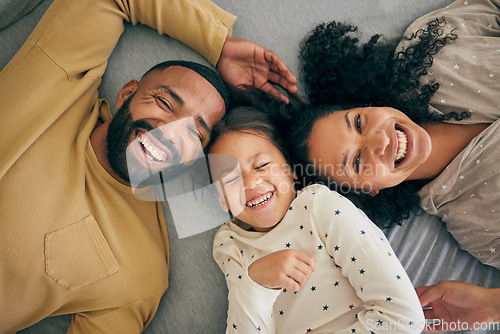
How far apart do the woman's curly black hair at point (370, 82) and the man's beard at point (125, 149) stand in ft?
1.28

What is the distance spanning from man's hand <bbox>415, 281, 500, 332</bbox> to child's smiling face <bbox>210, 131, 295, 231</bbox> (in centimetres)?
48

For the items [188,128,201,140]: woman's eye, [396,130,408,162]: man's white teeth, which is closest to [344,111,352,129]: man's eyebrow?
[396,130,408,162]: man's white teeth

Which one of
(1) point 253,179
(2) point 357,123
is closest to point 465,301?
(2) point 357,123

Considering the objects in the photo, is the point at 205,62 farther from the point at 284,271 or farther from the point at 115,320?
the point at 115,320

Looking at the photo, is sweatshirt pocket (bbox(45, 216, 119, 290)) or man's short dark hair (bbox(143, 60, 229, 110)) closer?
sweatshirt pocket (bbox(45, 216, 119, 290))

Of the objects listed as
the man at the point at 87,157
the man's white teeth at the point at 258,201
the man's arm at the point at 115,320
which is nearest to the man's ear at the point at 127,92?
the man at the point at 87,157

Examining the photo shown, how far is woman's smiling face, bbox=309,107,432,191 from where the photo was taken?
0.92m

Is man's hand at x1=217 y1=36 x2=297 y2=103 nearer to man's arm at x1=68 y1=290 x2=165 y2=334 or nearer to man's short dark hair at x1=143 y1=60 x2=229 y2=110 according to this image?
man's short dark hair at x1=143 y1=60 x2=229 y2=110

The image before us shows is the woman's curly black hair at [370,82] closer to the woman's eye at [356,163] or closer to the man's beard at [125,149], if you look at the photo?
the woman's eye at [356,163]

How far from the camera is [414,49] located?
107 centimetres

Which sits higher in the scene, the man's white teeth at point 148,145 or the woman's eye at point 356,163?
the woman's eye at point 356,163

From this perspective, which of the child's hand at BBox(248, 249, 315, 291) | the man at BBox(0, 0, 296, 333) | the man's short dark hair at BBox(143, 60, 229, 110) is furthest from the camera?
the man's short dark hair at BBox(143, 60, 229, 110)

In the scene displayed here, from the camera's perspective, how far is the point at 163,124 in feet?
2.99

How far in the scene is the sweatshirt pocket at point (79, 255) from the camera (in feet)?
2.92
